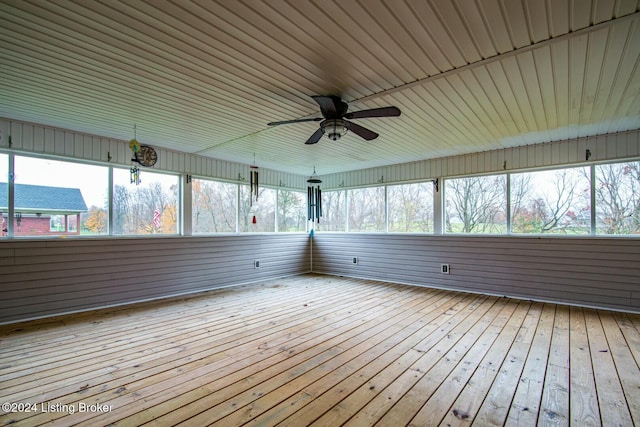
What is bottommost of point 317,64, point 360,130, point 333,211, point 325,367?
point 325,367

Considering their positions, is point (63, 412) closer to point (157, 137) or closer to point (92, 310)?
point (92, 310)

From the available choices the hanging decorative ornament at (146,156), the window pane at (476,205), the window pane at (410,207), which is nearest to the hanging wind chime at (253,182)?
the hanging decorative ornament at (146,156)

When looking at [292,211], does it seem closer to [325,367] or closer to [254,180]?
[254,180]

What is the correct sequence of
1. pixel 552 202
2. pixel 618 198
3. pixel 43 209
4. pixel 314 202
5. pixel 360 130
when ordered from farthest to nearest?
1. pixel 314 202
2. pixel 552 202
3. pixel 618 198
4. pixel 43 209
5. pixel 360 130

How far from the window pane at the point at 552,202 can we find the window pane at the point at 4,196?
26.9 ft

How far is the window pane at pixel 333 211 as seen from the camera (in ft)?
26.2

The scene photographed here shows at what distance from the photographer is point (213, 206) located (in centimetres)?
637

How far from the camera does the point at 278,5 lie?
1.97 m

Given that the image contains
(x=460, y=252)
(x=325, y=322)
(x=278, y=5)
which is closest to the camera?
(x=278, y=5)

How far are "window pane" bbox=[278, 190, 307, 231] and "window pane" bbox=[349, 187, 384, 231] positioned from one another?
142 cm

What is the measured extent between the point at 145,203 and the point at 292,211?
3660 mm

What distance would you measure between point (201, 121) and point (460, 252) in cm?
530

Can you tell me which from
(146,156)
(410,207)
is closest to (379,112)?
(410,207)

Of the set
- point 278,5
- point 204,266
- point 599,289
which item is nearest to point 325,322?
point 204,266
